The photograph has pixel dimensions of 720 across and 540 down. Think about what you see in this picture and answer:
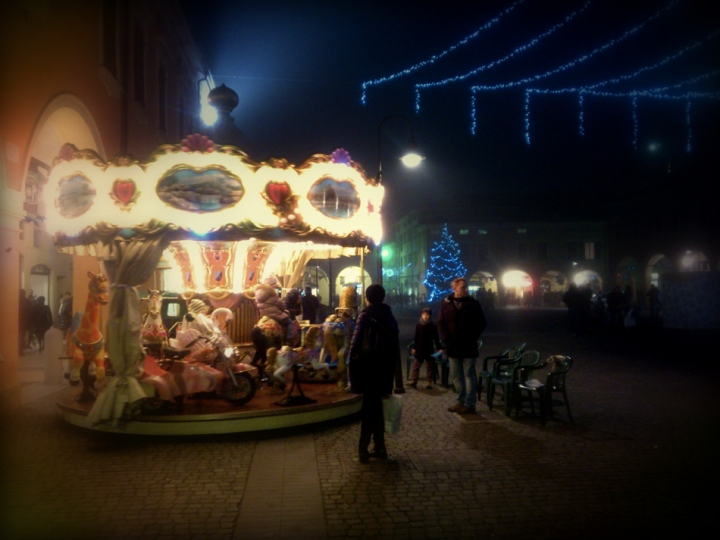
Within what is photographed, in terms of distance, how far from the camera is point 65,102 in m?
11.9

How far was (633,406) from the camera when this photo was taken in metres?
9.58

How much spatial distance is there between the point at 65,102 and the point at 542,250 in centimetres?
5570

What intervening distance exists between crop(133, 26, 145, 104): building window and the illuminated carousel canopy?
30.7 feet

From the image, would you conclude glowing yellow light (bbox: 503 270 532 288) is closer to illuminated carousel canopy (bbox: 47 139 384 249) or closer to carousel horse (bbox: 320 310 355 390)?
carousel horse (bbox: 320 310 355 390)

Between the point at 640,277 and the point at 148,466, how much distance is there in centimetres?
4145

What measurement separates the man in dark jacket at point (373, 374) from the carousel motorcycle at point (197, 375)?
102 inches

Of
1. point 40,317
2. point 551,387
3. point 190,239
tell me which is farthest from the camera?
point 40,317

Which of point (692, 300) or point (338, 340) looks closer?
point (338, 340)

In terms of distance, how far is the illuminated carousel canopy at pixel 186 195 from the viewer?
28.3ft

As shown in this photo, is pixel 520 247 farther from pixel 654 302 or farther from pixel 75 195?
pixel 75 195

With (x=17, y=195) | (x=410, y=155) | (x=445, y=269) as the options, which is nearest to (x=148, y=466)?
(x=17, y=195)

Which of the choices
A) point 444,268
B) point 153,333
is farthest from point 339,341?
point 444,268

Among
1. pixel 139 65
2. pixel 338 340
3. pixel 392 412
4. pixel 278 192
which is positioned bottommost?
pixel 392 412

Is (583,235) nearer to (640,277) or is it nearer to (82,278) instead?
(640,277)
